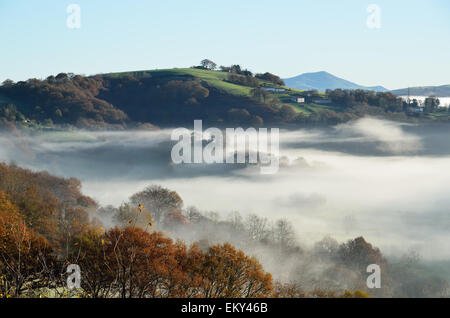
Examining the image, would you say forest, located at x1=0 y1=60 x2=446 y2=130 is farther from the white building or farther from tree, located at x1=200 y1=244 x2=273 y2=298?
tree, located at x1=200 y1=244 x2=273 y2=298

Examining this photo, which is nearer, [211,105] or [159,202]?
[159,202]

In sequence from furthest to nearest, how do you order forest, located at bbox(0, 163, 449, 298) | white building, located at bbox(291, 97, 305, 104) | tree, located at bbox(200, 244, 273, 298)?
1. white building, located at bbox(291, 97, 305, 104)
2. tree, located at bbox(200, 244, 273, 298)
3. forest, located at bbox(0, 163, 449, 298)

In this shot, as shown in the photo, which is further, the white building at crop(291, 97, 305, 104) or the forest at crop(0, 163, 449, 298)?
the white building at crop(291, 97, 305, 104)

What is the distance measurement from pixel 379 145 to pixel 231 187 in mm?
79319

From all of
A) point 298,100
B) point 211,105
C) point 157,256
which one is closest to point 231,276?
point 157,256

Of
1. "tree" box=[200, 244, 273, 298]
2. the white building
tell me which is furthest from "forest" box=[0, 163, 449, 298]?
the white building

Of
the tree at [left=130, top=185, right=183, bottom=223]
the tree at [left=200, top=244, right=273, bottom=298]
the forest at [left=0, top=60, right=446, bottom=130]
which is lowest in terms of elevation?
the tree at [left=130, top=185, right=183, bottom=223]

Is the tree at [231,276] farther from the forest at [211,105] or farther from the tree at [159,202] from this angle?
the forest at [211,105]

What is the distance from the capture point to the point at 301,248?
221ft

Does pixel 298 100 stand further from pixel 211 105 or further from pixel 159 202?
pixel 159 202

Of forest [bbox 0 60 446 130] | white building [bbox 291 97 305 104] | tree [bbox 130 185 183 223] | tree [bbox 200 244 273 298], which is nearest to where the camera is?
tree [bbox 200 244 273 298]

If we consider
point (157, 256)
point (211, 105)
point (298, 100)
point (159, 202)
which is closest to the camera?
point (157, 256)

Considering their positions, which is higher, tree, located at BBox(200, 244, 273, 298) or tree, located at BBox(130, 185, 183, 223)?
tree, located at BBox(200, 244, 273, 298)
